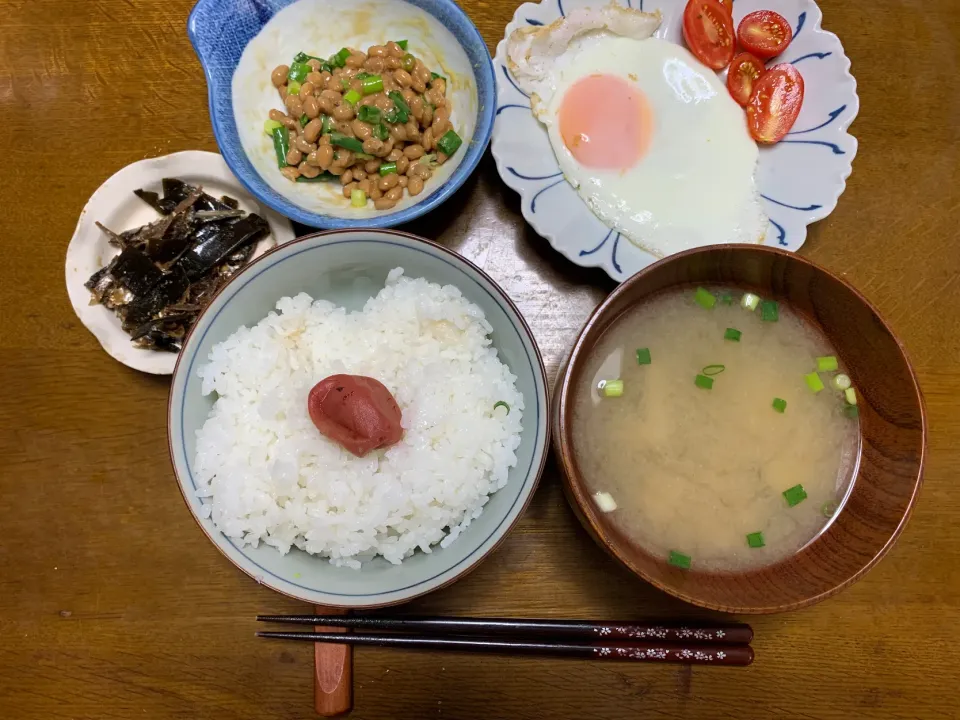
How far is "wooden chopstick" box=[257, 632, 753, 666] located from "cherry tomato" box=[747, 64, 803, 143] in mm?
1817

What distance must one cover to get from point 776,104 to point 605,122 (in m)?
0.63

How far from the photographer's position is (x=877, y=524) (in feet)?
5.78

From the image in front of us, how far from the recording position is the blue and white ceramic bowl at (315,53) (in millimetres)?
2053

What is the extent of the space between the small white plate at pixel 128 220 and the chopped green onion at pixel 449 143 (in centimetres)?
62

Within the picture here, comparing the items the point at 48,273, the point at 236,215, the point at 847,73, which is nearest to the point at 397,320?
the point at 236,215

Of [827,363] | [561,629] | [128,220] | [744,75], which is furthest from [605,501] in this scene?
[128,220]

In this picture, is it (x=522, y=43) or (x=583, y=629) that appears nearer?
(x=583, y=629)

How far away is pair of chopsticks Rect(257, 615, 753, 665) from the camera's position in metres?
1.99

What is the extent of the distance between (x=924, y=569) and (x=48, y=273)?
3.39m

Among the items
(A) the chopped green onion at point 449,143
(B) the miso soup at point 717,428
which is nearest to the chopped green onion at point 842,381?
(B) the miso soup at point 717,428

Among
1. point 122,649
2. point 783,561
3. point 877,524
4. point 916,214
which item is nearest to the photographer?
point 877,524

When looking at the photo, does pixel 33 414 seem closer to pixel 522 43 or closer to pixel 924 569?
pixel 522 43

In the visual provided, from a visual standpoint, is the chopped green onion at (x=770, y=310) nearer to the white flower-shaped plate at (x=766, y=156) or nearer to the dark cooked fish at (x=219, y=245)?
the white flower-shaped plate at (x=766, y=156)

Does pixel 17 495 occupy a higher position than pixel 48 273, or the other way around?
pixel 48 273
